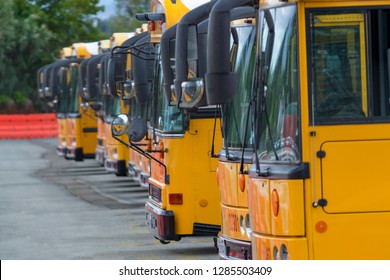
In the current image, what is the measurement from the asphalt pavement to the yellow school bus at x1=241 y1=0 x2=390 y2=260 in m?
6.18

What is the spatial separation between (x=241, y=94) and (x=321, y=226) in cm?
298

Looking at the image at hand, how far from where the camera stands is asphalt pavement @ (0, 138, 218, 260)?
50.3 ft

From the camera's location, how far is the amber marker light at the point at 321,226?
27.7ft

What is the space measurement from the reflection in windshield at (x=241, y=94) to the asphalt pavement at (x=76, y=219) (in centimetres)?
358

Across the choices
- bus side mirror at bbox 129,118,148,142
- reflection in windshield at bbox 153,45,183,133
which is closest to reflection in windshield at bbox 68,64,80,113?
bus side mirror at bbox 129,118,148,142

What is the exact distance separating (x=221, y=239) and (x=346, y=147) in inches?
133

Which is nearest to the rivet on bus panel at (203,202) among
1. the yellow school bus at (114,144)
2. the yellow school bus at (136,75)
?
the yellow school bus at (136,75)

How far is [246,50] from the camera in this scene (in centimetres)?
1142

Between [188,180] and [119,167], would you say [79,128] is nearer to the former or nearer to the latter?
[119,167]

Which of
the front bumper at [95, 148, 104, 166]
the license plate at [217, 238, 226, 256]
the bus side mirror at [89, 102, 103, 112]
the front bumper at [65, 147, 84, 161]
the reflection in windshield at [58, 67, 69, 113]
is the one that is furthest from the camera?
the reflection in windshield at [58, 67, 69, 113]

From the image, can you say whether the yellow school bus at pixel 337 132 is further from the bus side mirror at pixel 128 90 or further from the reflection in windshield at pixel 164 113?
the bus side mirror at pixel 128 90

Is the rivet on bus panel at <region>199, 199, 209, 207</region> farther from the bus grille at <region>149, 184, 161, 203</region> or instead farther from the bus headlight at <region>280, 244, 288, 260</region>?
the bus headlight at <region>280, 244, 288, 260</region>

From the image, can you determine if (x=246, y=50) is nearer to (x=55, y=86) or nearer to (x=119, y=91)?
(x=119, y=91)
